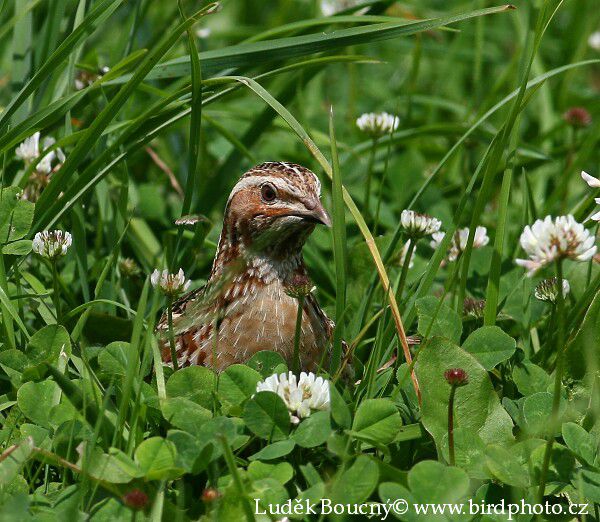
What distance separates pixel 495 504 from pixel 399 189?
8.86ft

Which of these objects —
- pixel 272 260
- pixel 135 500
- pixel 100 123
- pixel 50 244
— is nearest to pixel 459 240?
pixel 272 260

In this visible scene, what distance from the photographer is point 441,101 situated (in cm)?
617

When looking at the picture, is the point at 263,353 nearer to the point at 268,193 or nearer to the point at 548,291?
the point at 268,193

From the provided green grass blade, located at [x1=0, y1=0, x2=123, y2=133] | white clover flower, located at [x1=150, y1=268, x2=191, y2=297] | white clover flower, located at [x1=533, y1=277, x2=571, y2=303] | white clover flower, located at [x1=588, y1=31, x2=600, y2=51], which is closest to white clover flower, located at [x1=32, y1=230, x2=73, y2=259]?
white clover flower, located at [x1=150, y1=268, x2=191, y2=297]

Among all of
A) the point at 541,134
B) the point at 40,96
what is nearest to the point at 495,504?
the point at 40,96

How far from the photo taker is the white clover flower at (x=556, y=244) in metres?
2.58

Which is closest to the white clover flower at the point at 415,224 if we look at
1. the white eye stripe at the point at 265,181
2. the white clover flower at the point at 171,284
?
the white eye stripe at the point at 265,181

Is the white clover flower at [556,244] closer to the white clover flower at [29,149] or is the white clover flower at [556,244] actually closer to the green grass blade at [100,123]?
the green grass blade at [100,123]

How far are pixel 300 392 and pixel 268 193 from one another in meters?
0.97

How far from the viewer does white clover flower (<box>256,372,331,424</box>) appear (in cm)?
298

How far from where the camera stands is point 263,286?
3754 mm

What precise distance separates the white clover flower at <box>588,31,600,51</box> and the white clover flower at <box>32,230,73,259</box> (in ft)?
14.4

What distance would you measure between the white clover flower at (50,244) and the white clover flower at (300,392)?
2.70 feet

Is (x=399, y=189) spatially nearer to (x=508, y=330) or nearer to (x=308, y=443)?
(x=508, y=330)
